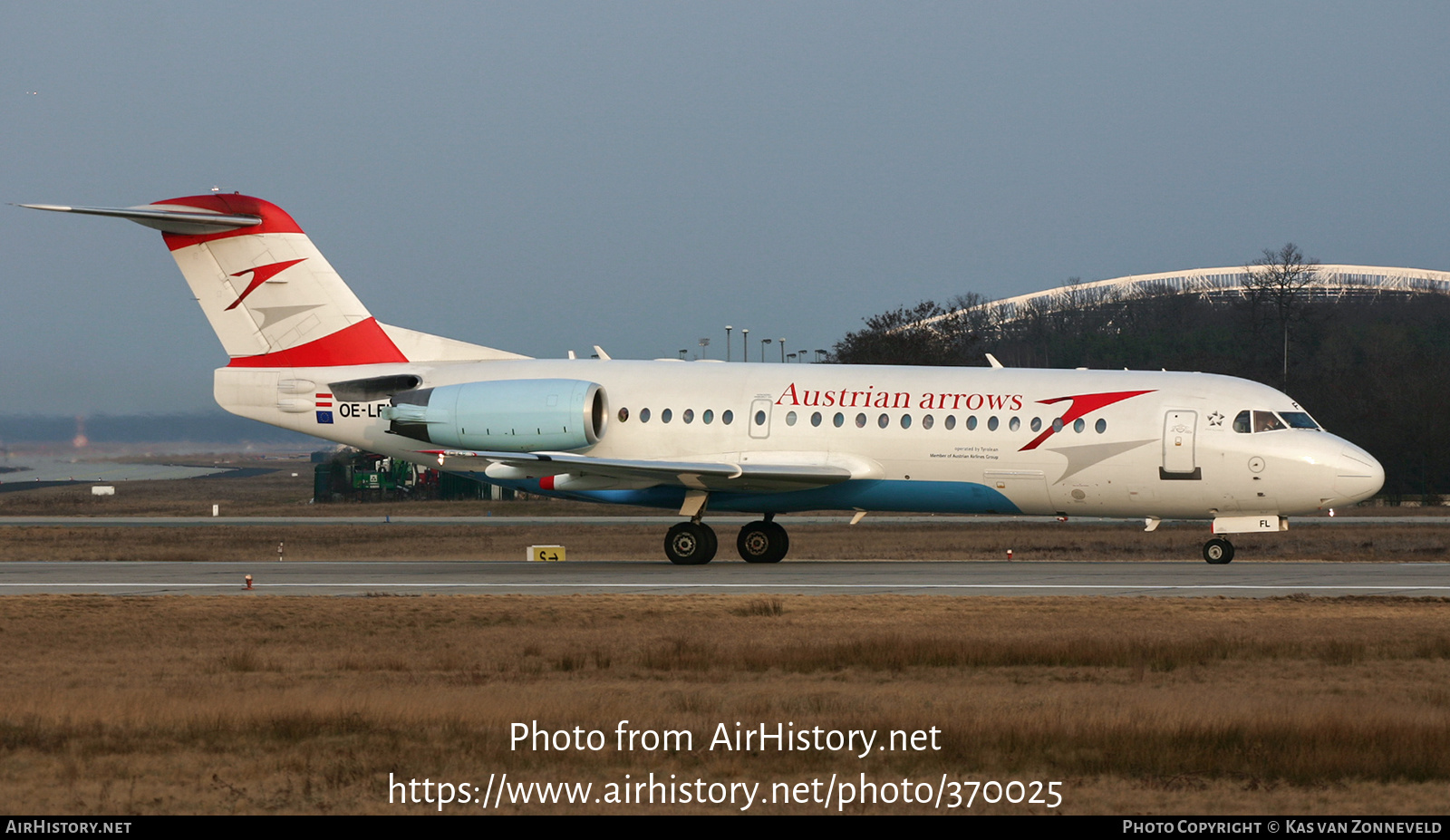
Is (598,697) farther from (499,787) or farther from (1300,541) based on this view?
(1300,541)

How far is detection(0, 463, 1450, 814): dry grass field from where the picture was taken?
8945mm

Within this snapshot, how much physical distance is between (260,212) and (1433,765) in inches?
1007

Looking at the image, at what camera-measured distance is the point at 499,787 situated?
875 centimetres

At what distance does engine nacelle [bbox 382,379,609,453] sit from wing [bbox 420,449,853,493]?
54 cm

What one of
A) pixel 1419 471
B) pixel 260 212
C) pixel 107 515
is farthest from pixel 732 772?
pixel 1419 471

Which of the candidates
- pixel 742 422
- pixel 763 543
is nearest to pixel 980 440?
pixel 742 422

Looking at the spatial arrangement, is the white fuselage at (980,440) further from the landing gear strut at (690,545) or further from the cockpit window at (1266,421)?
the landing gear strut at (690,545)

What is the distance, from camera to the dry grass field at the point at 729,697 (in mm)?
8961

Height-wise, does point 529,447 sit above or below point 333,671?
above

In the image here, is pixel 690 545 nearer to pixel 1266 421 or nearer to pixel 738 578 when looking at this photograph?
pixel 738 578

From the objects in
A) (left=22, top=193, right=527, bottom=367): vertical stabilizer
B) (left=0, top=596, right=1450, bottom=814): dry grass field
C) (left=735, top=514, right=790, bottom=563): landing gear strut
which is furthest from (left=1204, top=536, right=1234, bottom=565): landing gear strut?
(left=22, top=193, right=527, bottom=367): vertical stabilizer

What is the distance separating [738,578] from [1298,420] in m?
10.6

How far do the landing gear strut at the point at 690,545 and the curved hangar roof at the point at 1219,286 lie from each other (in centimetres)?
9841

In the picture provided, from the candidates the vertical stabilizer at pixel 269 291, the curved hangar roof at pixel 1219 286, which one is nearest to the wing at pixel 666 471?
the vertical stabilizer at pixel 269 291
